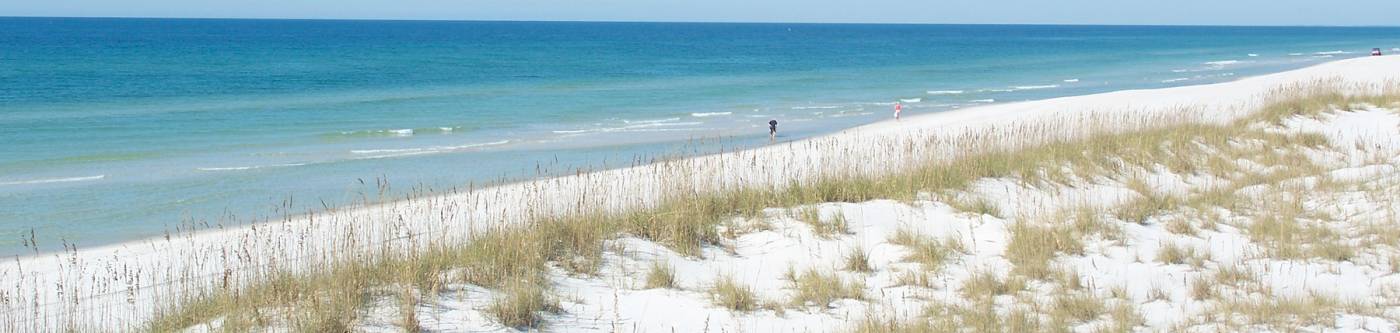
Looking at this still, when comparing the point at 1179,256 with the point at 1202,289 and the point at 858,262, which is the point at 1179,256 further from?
the point at 858,262

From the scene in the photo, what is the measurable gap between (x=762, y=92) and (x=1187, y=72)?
25.7 meters

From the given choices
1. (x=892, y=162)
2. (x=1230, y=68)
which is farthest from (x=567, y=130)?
(x=1230, y=68)

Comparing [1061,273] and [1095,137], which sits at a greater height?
[1095,137]

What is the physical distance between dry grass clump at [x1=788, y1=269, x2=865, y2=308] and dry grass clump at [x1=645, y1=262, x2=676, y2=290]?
31.6 inches

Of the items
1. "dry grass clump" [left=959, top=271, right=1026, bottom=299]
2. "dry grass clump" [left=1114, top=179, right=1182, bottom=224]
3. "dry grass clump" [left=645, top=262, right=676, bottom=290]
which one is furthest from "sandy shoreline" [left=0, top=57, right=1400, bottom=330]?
"dry grass clump" [left=959, top=271, right=1026, bottom=299]

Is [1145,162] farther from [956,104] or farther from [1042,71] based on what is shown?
[1042,71]

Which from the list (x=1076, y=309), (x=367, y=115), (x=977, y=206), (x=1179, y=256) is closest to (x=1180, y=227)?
(x=1179, y=256)

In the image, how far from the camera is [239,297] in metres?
6.64

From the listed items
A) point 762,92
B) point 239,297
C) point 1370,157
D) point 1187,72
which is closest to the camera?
point 239,297

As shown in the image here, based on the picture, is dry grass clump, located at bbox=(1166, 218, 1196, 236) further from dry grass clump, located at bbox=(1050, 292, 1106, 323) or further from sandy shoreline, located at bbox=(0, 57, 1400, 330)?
sandy shoreline, located at bbox=(0, 57, 1400, 330)

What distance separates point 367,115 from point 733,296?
26294mm

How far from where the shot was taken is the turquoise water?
655 inches

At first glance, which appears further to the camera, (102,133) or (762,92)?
(762,92)

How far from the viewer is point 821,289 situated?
708cm
